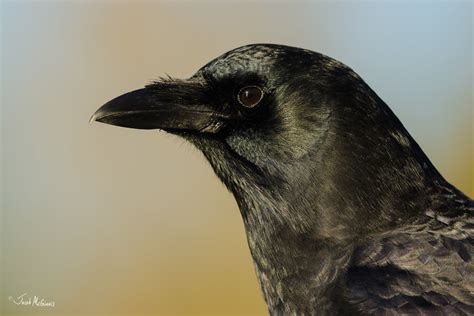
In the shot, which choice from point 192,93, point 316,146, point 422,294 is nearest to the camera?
point 422,294

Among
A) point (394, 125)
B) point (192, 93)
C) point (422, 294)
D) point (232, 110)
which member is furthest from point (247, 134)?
point (422, 294)

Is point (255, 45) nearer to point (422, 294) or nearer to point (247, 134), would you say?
point (247, 134)

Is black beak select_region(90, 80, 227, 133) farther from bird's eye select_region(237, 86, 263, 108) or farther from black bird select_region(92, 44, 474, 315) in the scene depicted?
bird's eye select_region(237, 86, 263, 108)

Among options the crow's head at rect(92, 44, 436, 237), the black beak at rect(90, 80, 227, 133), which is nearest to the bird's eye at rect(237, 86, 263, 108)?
the crow's head at rect(92, 44, 436, 237)

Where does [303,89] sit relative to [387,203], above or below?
above

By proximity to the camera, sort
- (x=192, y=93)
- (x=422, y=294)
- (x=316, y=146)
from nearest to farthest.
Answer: (x=422, y=294) < (x=316, y=146) < (x=192, y=93)

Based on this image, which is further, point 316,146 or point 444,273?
point 316,146

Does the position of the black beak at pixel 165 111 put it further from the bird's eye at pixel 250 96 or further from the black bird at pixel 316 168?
the bird's eye at pixel 250 96
